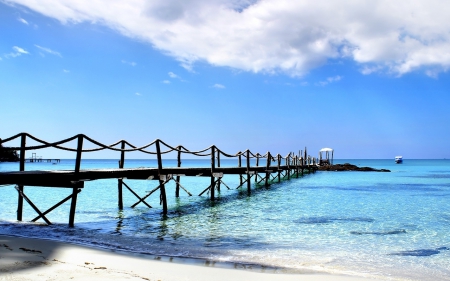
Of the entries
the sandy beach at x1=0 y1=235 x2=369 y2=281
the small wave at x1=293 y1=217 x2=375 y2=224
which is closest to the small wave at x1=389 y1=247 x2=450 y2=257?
the sandy beach at x1=0 y1=235 x2=369 y2=281

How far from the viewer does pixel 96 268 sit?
572 centimetres

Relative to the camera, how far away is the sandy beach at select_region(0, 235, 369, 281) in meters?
5.21

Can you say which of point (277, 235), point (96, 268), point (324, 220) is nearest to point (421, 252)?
point (277, 235)

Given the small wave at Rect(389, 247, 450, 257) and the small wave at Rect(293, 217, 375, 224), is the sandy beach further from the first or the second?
the small wave at Rect(293, 217, 375, 224)

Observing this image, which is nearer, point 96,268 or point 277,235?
point 96,268

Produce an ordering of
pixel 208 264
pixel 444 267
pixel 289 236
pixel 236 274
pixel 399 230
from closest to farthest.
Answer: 1. pixel 236 274
2. pixel 208 264
3. pixel 444 267
4. pixel 289 236
5. pixel 399 230

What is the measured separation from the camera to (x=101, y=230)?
10352 mm

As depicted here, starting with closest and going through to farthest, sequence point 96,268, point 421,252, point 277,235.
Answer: point 96,268
point 421,252
point 277,235

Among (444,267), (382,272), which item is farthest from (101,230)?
(444,267)

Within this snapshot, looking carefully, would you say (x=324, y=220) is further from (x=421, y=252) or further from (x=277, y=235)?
(x=421, y=252)

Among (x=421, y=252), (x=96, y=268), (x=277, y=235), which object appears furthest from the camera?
(x=277, y=235)

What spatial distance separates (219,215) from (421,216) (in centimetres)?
760

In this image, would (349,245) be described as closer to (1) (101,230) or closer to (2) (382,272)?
(2) (382,272)

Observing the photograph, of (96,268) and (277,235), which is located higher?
(96,268)
